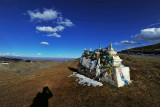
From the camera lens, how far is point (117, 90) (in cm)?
662

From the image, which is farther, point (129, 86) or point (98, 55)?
point (98, 55)

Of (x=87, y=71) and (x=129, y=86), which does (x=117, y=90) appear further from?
(x=87, y=71)

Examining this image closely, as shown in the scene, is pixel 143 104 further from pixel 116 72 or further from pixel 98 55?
pixel 98 55

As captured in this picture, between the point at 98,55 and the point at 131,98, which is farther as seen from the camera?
the point at 98,55

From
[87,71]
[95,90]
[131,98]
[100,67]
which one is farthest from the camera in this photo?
[87,71]

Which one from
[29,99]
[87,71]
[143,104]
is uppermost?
[87,71]

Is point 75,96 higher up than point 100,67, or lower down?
lower down

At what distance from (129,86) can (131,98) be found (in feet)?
6.22

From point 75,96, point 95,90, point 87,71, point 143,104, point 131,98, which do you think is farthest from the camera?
point 87,71

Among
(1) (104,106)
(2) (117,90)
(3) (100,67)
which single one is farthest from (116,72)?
(1) (104,106)

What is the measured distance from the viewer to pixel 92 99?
575 cm

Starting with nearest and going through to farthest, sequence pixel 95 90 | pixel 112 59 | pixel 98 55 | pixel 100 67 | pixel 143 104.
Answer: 1. pixel 143 104
2. pixel 95 90
3. pixel 112 59
4. pixel 100 67
5. pixel 98 55

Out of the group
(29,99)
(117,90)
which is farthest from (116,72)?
(29,99)

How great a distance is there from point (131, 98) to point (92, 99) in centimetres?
283
